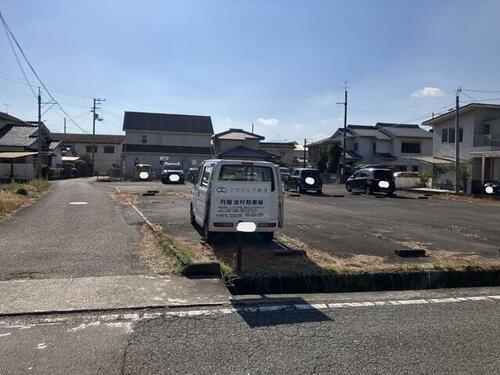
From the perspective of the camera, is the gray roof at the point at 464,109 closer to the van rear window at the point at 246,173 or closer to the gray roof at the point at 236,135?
the gray roof at the point at 236,135

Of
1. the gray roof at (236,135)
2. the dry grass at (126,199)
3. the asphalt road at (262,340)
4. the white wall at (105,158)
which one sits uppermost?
the gray roof at (236,135)

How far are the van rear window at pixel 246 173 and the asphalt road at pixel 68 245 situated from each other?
6.97 feet

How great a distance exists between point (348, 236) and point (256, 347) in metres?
6.62

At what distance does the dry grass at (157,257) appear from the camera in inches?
260

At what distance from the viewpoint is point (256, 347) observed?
387cm

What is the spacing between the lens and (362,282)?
6.38 metres

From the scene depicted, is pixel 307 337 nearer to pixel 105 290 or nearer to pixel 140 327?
pixel 140 327

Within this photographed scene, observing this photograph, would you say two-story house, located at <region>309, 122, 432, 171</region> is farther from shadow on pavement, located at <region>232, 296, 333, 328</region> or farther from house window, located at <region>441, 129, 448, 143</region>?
Answer: shadow on pavement, located at <region>232, 296, 333, 328</region>

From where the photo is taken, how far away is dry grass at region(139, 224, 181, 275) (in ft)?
21.7

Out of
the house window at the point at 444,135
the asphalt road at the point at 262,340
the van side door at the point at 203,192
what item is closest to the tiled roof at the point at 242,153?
the house window at the point at 444,135

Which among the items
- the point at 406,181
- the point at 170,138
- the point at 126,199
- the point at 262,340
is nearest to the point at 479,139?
the point at 406,181

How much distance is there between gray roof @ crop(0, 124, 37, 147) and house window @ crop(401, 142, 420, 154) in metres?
37.7

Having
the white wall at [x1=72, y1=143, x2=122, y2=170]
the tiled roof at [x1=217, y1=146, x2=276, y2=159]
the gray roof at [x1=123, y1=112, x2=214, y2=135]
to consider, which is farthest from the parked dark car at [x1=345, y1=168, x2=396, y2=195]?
the white wall at [x1=72, y1=143, x2=122, y2=170]

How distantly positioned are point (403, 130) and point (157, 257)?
48.7 meters
